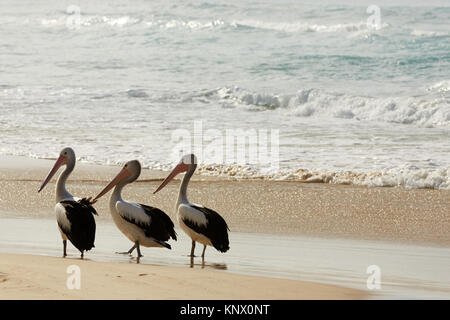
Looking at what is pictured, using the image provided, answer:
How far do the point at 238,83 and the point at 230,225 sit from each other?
44.3ft

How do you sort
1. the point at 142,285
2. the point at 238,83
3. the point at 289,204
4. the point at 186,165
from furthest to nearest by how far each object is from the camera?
the point at 238,83
the point at 289,204
the point at 186,165
the point at 142,285

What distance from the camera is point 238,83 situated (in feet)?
69.7

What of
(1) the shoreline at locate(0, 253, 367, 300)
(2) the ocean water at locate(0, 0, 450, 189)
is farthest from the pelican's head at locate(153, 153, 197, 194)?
(2) the ocean water at locate(0, 0, 450, 189)

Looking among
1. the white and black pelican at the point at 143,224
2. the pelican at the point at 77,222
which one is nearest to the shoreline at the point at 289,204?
the white and black pelican at the point at 143,224

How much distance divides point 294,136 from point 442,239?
670 centimetres

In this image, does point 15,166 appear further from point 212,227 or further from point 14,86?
point 14,86

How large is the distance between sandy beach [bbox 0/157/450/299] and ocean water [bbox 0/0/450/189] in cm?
101

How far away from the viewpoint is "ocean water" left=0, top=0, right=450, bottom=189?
1231 cm

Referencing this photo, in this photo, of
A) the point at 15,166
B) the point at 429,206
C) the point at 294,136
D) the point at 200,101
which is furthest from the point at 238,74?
the point at 429,206

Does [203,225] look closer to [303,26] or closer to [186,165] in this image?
[186,165]

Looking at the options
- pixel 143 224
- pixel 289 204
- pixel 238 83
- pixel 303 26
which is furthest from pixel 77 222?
pixel 303 26

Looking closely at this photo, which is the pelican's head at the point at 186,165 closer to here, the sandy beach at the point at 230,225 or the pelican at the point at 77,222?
the sandy beach at the point at 230,225

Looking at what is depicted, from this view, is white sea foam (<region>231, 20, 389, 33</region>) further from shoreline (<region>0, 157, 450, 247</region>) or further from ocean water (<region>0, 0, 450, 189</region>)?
shoreline (<region>0, 157, 450, 247</region>)

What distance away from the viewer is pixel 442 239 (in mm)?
7430
